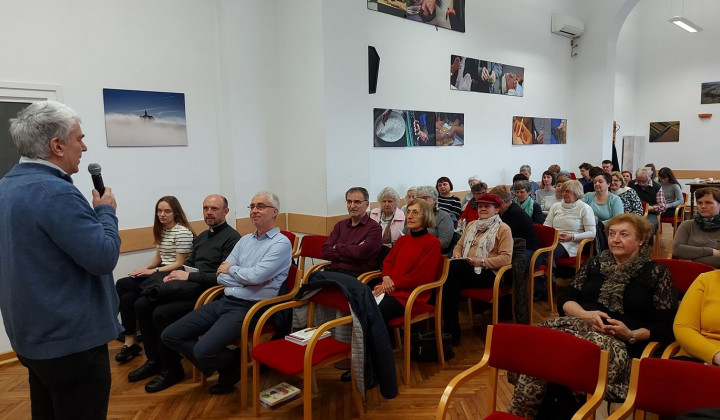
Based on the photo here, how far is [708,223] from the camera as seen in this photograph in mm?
3842

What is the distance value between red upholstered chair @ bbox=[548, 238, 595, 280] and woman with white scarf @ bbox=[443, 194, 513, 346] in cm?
127

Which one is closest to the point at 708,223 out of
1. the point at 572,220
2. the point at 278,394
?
the point at 572,220

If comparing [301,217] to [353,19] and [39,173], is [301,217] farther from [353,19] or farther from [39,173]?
[39,173]

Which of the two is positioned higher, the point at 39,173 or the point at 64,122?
the point at 64,122

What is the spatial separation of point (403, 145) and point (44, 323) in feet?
17.8

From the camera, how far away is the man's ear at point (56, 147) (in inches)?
69.1

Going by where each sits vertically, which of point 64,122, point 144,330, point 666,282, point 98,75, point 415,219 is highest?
point 98,75

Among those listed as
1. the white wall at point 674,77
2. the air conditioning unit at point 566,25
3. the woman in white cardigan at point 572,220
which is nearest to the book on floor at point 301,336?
the woman in white cardigan at point 572,220

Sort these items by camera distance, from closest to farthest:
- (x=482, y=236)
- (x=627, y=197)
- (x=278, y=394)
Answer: (x=278, y=394), (x=482, y=236), (x=627, y=197)

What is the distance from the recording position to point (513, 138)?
28.6 feet

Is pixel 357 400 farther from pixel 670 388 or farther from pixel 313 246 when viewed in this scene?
pixel 313 246

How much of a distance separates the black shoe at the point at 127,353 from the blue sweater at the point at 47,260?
2.36 metres

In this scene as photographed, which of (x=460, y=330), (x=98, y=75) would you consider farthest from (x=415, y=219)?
(x=98, y=75)

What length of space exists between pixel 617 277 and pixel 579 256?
92.8 inches
